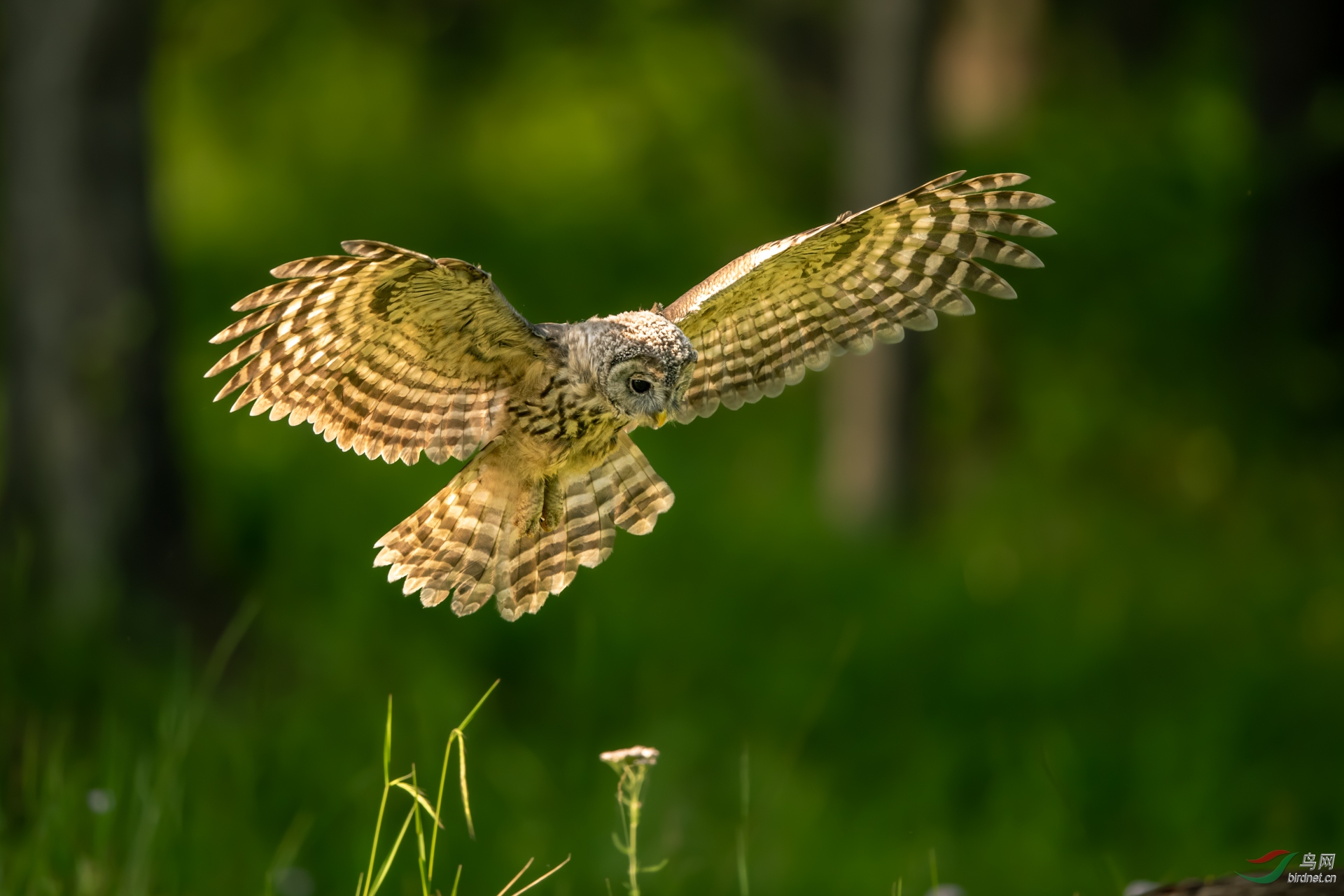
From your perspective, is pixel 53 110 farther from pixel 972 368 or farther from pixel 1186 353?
pixel 1186 353

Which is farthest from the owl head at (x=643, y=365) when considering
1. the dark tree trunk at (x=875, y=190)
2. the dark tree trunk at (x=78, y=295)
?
the dark tree trunk at (x=875, y=190)

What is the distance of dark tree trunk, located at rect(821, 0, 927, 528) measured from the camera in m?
7.50

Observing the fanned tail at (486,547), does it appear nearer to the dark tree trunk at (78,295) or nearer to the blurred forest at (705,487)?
the blurred forest at (705,487)

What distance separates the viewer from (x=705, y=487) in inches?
312

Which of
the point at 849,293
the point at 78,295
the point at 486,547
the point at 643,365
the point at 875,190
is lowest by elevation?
the point at 486,547

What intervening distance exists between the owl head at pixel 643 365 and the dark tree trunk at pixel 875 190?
17.0ft

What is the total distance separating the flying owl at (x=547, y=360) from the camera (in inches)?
90.9

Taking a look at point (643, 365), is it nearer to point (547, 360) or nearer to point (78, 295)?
point (547, 360)

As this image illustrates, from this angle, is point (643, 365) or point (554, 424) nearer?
point (643, 365)

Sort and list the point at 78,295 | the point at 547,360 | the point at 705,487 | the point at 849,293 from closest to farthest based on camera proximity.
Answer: the point at 547,360, the point at 849,293, the point at 78,295, the point at 705,487

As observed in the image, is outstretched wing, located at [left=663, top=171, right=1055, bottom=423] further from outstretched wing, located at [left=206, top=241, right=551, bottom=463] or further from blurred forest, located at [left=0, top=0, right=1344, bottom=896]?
blurred forest, located at [left=0, top=0, right=1344, bottom=896]

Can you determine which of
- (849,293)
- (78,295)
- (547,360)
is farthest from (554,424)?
(78,295)

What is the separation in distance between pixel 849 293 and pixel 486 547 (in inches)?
36.9

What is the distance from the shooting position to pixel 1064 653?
6.55 m
